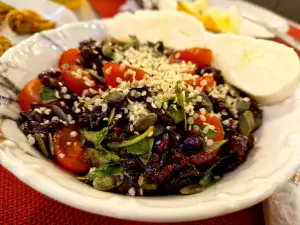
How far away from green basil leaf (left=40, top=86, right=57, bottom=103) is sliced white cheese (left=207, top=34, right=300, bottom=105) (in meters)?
0.70

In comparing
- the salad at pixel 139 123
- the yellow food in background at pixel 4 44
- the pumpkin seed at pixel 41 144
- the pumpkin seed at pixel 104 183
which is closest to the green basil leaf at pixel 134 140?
the salad at pixel 139 123

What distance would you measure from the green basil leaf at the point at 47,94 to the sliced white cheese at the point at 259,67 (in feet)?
2.31

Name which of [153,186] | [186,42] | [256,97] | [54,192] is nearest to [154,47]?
[186,42]

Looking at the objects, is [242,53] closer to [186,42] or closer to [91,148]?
[186,42]

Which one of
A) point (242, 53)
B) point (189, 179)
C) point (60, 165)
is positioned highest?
point (242, 53)

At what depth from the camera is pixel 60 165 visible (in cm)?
119

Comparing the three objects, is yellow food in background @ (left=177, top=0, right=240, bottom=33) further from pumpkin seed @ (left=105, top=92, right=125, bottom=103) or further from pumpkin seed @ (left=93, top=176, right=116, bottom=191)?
pumpkin seed @ (left=93, top=176, right=116, bottom=191)

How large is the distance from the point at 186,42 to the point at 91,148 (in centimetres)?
77

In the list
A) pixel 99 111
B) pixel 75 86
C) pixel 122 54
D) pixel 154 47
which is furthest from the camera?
pixel 154 47

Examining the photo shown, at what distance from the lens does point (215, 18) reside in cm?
218

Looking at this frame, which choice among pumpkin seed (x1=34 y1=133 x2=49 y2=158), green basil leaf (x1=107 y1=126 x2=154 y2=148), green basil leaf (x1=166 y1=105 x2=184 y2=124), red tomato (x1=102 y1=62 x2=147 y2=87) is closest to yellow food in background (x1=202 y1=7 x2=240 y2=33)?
red tomato (x1=102 y1=62 x2=147 y2=87)

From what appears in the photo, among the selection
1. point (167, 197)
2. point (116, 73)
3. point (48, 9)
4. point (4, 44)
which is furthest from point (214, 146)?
point (48, 9)

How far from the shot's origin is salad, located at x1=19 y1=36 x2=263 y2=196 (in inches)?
43.9

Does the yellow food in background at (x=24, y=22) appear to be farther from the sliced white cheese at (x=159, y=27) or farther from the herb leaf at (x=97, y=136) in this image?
the herb leaf at (x=97, y=136)
